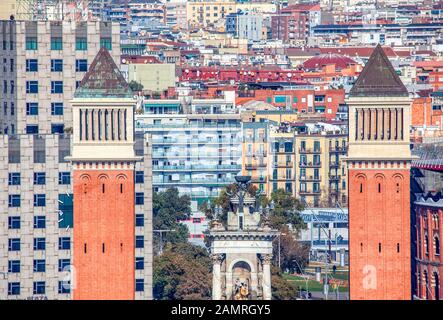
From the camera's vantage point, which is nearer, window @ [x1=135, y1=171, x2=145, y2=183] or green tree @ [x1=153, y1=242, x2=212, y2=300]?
window @ [x1=135, y1=171, x2=145, y2=183]

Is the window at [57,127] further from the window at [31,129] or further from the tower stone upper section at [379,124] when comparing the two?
the tower stone upper section at [379,124]

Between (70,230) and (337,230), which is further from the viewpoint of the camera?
(337,230)

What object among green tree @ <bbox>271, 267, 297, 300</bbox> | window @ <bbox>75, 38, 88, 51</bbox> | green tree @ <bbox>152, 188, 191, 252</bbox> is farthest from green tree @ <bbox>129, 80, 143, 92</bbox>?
green tree @ <bbox>271, 267, 297, 300</bbox>

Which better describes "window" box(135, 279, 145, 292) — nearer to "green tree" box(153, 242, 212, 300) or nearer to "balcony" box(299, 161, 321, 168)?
"green tree" box(153, 242, 212, 300)

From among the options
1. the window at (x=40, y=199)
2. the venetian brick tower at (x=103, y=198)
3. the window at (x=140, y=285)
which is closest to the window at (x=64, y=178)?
the window at (x=40, y=199)

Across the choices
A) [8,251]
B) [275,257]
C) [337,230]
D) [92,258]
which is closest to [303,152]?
[337,230]

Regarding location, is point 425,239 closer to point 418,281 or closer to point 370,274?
point 418,281
